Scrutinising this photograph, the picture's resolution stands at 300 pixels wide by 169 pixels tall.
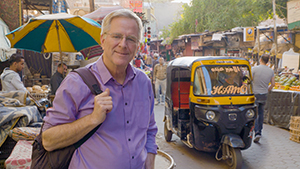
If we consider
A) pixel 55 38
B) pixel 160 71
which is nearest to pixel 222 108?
pixel 55 38

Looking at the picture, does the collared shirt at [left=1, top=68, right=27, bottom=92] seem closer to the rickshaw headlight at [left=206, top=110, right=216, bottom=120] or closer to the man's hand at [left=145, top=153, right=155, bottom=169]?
the rickshaw headlight at [left=206, top=110, right=216, bottom=120]

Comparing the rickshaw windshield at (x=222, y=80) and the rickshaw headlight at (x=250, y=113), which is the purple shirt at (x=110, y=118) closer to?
the rickshaw windshield at (x=222, y=80)

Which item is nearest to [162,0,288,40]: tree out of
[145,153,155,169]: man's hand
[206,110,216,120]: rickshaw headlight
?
[206,110,216,120]: rickshaw headlight

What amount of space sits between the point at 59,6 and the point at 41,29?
6.30 meters

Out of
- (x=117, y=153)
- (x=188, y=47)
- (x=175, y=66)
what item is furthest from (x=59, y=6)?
(x=188, y=47)

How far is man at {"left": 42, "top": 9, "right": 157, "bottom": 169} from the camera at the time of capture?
4.58 feet

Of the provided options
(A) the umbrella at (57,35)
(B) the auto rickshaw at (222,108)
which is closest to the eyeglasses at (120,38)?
(A) the umbrella at (57,35)

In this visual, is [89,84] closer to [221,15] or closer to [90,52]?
[90,52]

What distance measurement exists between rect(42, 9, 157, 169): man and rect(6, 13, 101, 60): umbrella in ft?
10.4

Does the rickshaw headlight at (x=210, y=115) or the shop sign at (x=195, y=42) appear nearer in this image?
the rickshaw headlight at (x=210, y=115)

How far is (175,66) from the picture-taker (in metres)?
6.38

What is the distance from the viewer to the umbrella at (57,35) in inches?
188

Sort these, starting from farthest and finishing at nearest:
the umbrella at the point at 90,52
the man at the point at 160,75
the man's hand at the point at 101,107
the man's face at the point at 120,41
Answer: the man at the point at 160,75 → the umbrella at the point at 90,52 → the man's face at the point at 120,41 → the man's hand at the point at 101,107

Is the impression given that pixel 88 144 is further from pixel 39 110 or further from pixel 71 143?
pixel 39 110
